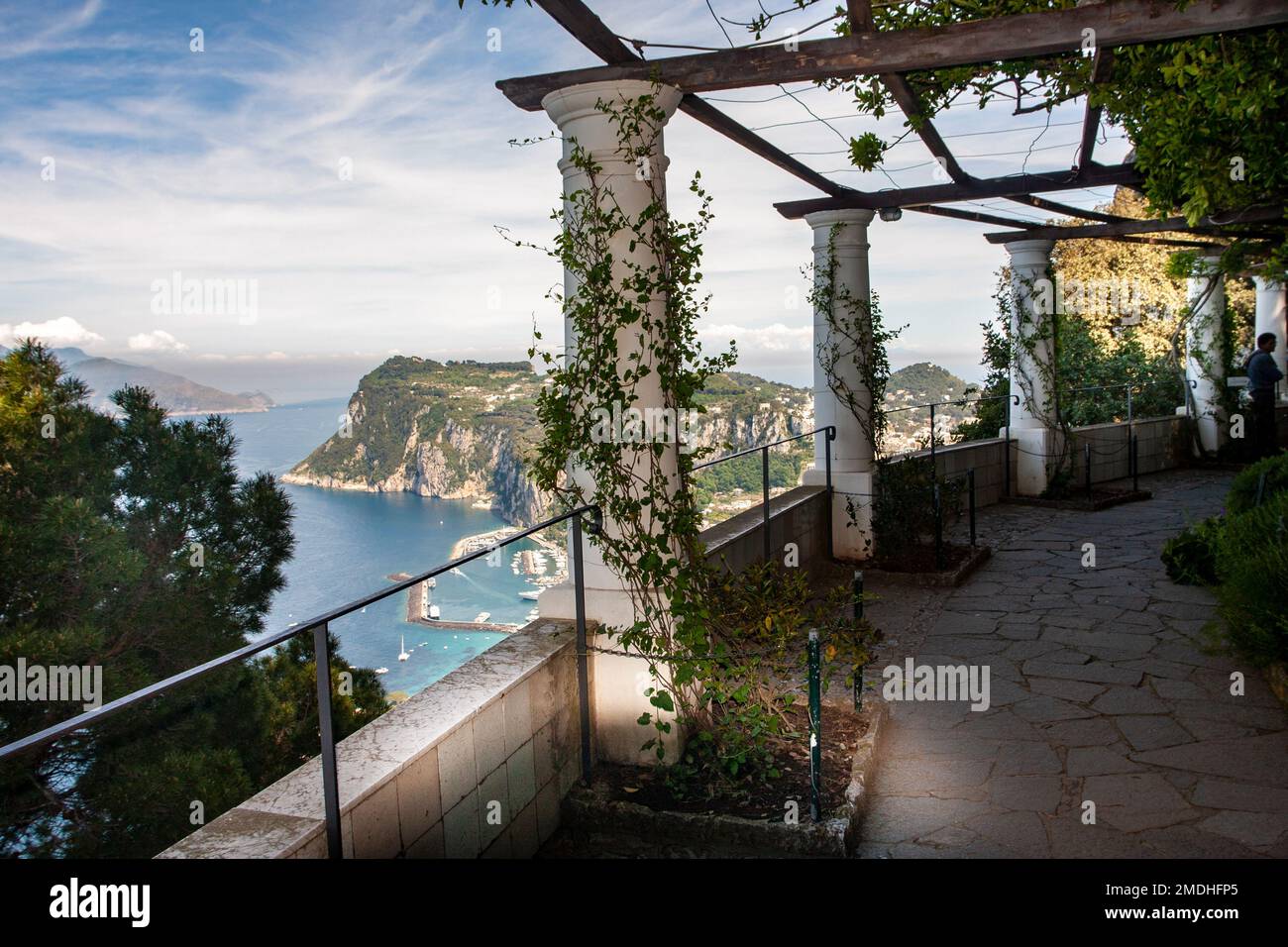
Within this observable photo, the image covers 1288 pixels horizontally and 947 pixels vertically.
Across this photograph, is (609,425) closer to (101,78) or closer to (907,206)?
(907,206)

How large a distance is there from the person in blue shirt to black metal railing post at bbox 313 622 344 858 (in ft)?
38.5

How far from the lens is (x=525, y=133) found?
3.41m

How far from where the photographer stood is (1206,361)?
1180 cm

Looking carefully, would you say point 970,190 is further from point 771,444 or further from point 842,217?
point 771,444

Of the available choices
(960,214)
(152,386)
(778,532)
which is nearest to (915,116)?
(778,532)

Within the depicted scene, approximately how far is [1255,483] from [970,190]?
3069 mm

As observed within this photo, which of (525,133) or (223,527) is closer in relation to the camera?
(525,133)

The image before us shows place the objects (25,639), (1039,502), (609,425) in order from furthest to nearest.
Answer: (1039,502) → (25,639) → (609,425)

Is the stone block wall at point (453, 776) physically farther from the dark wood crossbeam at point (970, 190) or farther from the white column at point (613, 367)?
the dark wood crossbeam at point (970, 190)

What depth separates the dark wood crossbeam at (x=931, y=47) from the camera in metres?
3.05
